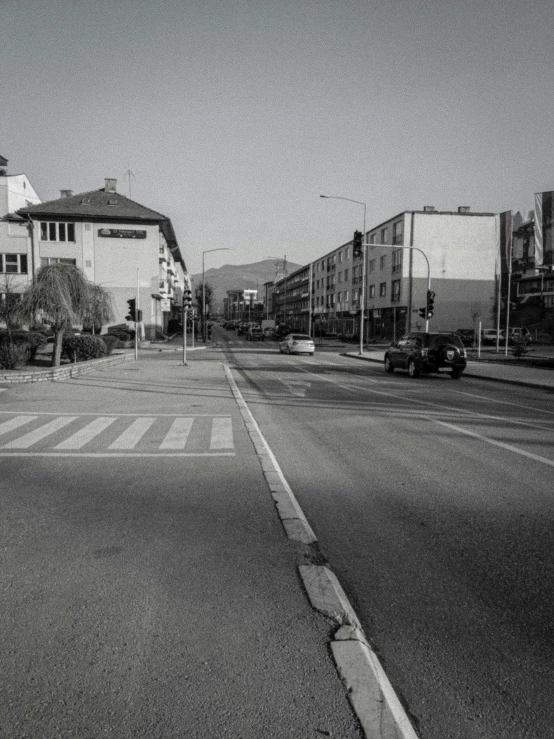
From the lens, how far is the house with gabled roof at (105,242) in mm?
49094

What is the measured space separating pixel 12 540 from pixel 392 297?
190 feet

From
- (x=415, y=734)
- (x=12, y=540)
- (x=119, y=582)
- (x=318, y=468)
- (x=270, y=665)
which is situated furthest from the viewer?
(x=318, y=468)

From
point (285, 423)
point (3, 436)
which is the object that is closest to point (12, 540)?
point (3, 436)

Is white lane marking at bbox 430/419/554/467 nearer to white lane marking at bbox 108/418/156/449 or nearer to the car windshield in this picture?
white lane marking at bbox 108/418/156/449

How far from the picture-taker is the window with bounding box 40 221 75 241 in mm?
49094

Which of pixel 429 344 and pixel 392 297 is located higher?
pixel 392 297

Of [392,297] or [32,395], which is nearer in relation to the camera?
[32,395]

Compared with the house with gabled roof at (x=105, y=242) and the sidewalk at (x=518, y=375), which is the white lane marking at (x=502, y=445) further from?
the house with gabled roof at (x=105, y=242)

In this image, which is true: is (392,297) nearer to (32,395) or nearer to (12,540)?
(32,395)

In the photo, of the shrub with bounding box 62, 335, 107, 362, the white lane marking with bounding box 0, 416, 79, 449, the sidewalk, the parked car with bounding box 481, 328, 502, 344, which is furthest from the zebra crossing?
the parked car with bounding box 481, 328, 502, 344

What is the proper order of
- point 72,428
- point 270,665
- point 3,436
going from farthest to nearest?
point 72,428 < point 3,436 < point 270,665

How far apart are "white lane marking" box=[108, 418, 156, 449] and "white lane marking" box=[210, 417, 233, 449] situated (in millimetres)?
1146

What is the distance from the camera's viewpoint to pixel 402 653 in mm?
2848

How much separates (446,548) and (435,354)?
17196mm
